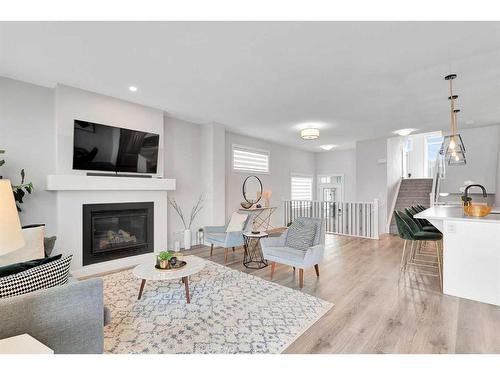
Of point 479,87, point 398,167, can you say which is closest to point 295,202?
point 398,167

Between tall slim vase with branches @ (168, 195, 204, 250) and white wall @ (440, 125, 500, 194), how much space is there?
7.15 m

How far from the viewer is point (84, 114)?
376 centimetres

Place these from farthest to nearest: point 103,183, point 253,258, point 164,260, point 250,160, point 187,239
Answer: point 250,160 < point 187,239 < point 253,258 < point 103,183 < point 164,260

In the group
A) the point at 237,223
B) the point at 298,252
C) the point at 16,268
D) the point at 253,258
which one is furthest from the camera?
the point at 237,223

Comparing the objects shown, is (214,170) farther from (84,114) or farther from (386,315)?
(386,315)

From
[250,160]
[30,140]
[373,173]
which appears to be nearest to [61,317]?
[30,140]

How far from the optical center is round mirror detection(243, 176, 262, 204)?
6809 mm

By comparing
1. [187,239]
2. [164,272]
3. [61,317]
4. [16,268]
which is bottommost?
[187,239]

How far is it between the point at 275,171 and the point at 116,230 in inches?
196

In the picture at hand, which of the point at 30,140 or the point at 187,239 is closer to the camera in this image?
the point at 30,140

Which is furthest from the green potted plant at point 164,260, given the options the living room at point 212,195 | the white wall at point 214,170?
the white wall at point 214,170
